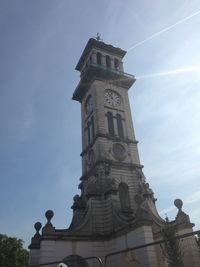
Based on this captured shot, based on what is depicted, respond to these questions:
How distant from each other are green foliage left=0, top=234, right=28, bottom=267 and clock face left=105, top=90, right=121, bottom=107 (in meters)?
26.0

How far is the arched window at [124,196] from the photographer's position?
28.7m

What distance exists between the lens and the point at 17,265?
132ft

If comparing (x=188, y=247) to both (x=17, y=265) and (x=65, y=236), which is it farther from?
(x=17, y=265)

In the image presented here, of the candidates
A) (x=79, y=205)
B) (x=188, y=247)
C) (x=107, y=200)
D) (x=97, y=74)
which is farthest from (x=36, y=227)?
(x=97, y=74)

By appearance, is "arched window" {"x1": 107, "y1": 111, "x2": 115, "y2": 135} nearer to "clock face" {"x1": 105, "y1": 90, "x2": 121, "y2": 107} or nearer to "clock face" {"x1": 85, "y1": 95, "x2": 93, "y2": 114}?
"clock face" {"x1": 105, "y1": 90, "x2": 121, "y2": 107}

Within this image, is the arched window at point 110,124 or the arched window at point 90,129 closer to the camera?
the arched window at point 110,124

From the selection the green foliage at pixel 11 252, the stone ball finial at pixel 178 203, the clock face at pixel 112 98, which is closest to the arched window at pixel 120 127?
the clock face at pixel 112 98

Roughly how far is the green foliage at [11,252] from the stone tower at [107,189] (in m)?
15.2

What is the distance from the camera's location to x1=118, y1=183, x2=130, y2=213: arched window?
2866 cm

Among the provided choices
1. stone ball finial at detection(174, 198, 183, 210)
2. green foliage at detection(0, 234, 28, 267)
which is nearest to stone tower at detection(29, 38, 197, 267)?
stone ball finial at detection(174, 198, 183, 210)

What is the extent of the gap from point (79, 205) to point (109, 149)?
724 cm

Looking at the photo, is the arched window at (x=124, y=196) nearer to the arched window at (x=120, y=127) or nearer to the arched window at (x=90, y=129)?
the arched window at (x=120, y=127)

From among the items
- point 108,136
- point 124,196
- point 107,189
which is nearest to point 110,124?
point 108,136

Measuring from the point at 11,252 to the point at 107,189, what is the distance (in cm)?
2200
